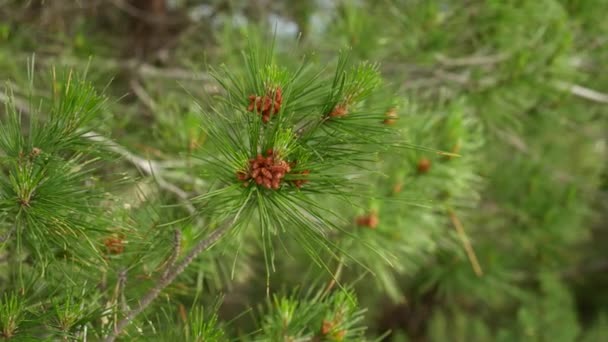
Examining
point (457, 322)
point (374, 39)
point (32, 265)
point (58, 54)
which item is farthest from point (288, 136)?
point (457, 322)

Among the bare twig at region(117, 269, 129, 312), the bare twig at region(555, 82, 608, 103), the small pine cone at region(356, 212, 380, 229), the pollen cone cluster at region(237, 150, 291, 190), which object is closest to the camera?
the pollen cone cluster at region(237, 150, 291, 190)

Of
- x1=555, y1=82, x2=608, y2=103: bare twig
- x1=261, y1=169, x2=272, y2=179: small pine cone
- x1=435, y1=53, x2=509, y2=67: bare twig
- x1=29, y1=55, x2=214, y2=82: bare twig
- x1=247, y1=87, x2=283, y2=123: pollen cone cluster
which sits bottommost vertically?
x1=29, y1=55, x2=214, y2=82: bare twig

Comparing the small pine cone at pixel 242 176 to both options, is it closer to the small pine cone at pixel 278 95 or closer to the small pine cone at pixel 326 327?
the small pine cone at pixel 278 95

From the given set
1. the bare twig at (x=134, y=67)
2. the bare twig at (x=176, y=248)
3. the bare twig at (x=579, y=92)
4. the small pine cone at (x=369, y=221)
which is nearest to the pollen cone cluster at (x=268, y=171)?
the bare twig at (x=176, y=248)

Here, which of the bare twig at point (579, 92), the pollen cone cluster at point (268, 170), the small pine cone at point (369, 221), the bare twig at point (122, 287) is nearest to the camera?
the pollen cone cluster at point (268, 170)

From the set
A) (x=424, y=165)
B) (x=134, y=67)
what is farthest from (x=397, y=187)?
(x=134, y=67)

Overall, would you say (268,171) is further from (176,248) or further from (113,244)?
(113,244)

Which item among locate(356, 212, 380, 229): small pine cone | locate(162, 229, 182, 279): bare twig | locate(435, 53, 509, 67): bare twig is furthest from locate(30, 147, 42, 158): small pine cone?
locate(435, 53, 509, 67): bare twig

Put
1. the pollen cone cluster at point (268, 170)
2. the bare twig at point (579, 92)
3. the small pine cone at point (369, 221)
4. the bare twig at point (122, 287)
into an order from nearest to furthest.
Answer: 1. the pollen cone cluster at point (268, 170)
2. the bare twig at point (122, 287)
3. the small pine cone at point (369, 221)
4. the bare twig at point (579, 92)

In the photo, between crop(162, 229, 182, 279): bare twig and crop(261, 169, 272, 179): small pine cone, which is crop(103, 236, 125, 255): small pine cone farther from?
crop(261, 169, 272, 179): small pine cone
